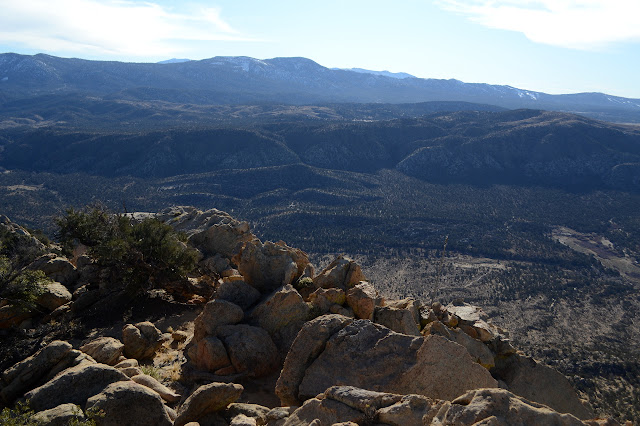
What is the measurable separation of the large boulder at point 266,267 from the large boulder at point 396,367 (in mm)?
7489

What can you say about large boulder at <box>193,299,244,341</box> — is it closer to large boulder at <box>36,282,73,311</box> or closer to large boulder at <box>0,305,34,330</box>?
large boulder at <box>0,305,34,330</box>

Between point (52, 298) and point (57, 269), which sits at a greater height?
point (57, 269)

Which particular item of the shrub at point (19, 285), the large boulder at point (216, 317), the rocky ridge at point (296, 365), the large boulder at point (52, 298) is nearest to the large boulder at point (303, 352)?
the rocky ridge at point (296, 365)

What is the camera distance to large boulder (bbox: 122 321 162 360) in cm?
1709

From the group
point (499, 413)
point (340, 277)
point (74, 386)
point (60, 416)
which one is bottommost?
point (74, 386)

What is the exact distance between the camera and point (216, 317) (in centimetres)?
1689

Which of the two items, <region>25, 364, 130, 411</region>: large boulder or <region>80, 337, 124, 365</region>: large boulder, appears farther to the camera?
<region>80, 337, 124, 365</region>: large boulder

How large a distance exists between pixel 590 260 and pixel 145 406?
404ft

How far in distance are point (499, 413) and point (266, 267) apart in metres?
14.3

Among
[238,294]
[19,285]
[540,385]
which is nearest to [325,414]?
[238,294]

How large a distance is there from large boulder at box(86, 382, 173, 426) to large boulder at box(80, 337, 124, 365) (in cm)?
383

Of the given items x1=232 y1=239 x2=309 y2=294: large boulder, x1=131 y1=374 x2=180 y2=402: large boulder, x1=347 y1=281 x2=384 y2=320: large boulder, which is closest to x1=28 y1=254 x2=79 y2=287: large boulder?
x1=232 y1=239 x2=309 y2=294: large boulder

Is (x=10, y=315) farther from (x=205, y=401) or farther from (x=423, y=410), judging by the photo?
(x=423, y=410)

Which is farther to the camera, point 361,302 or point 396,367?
point 361,302
